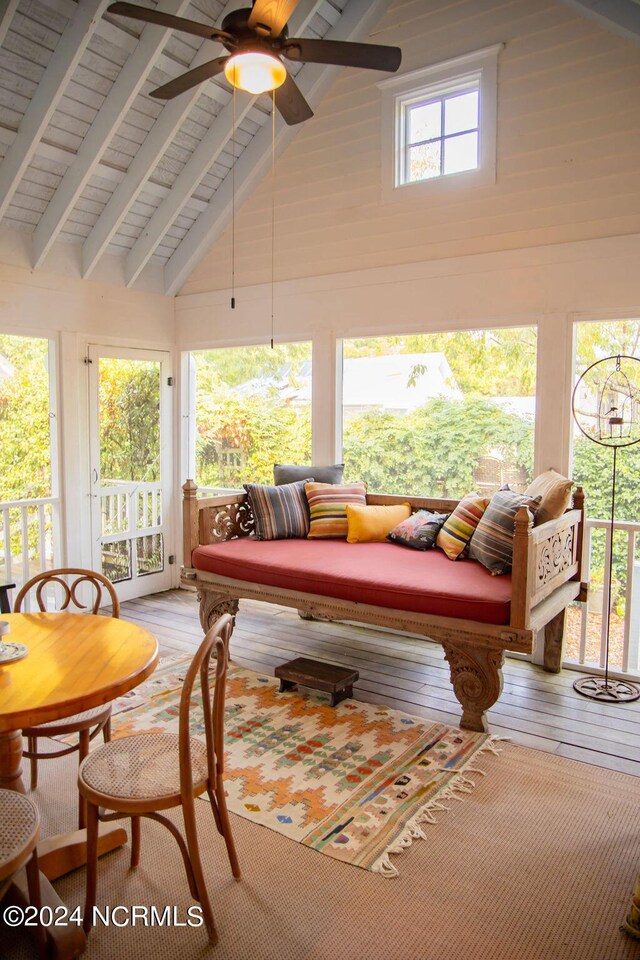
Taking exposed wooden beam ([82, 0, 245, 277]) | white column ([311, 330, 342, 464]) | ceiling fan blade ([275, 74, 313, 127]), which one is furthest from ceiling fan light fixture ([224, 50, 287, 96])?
white column ([311, 330, 342, 464])

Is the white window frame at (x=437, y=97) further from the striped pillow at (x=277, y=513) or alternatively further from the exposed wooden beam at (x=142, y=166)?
the striped pillow at (x=277, y=513)

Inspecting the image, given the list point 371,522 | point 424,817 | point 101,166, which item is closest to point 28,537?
point 371,522

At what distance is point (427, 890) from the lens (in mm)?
2242

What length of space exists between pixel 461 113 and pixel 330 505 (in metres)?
2.67

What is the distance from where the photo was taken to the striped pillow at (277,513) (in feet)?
15.1

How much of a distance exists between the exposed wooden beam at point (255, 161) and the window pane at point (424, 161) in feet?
2.86

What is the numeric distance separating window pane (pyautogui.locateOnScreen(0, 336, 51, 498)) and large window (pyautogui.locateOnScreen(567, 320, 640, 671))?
3.69m

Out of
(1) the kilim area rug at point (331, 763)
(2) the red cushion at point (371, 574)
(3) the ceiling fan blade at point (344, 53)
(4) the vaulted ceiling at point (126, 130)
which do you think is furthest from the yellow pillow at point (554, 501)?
(4) the vaulted ceiling at point (126, 130)

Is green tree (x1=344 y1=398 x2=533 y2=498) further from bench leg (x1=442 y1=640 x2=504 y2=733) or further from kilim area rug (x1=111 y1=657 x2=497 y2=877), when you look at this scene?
kilim area rug (x1=111 y1=657 x2=497 y2=877)

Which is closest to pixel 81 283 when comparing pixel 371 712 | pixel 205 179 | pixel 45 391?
pixel 45 391

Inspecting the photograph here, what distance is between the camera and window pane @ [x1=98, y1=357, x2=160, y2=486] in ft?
17.8

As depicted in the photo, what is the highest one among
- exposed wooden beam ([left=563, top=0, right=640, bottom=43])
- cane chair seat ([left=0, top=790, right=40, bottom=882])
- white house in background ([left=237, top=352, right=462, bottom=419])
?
exposed wooden beam ([left=563, top=0, right=640, bottom=43])

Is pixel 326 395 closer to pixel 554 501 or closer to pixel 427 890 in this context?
pixel 554 501

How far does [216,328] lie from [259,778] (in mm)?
3839
